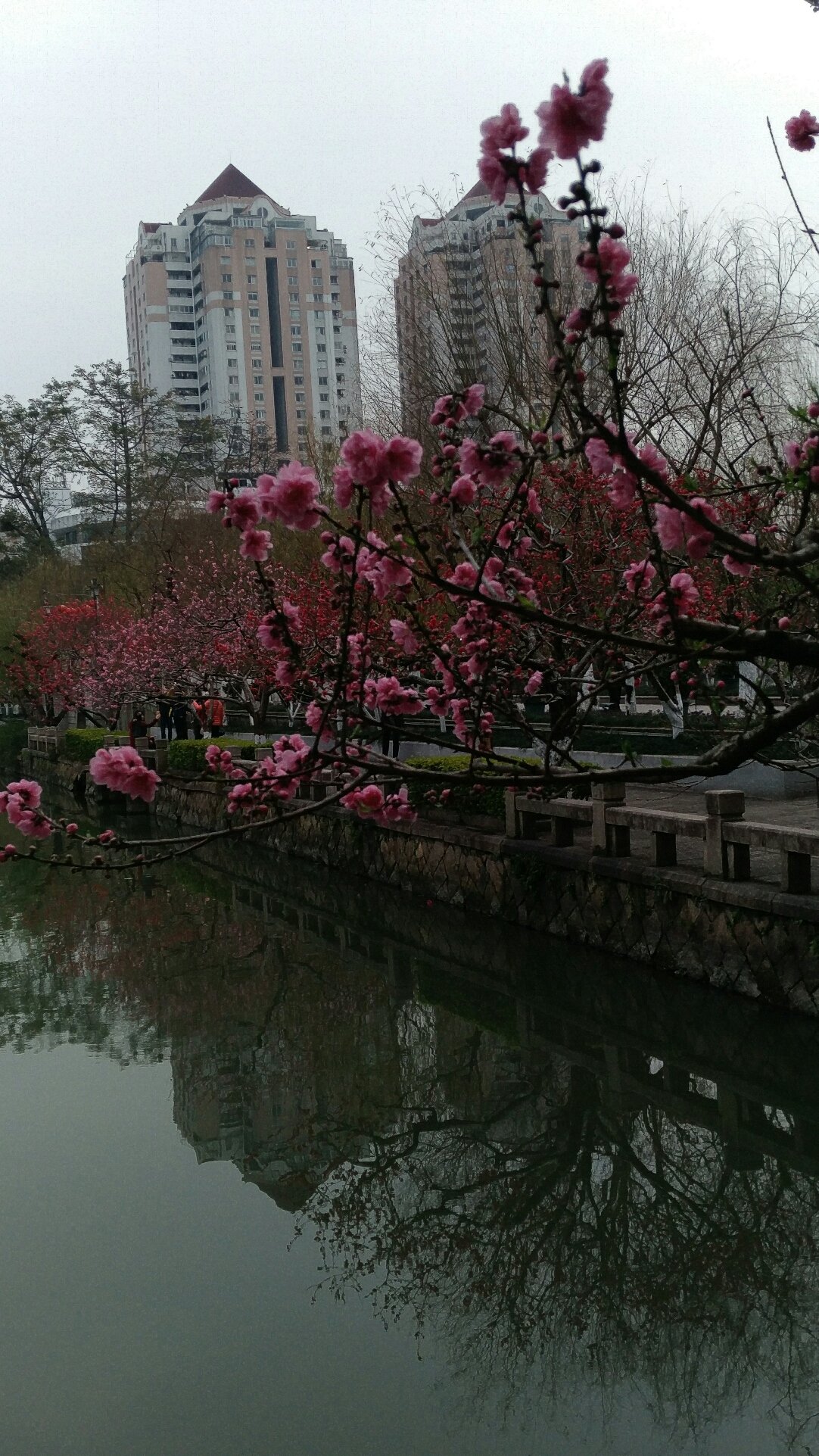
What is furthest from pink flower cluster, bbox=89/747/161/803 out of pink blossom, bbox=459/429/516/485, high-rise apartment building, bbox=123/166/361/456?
high-rise apartment building, bbox=123/166/361/456

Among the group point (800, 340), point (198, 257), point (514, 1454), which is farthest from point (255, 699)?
point (198, 257)

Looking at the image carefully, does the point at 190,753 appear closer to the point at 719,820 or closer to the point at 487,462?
the point at 719,820

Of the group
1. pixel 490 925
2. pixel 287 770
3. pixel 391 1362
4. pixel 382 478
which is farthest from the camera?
pixel 490 925

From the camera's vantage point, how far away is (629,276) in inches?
118

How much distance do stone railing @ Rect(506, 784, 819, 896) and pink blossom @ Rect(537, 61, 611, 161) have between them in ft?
19.7

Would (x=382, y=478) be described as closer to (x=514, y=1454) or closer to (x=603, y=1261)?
(x=514, y=1454)

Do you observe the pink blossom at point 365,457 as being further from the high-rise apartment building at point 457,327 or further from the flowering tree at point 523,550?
the high-rise apartment building at point 457,327

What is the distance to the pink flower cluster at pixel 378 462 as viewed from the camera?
11.3 feet

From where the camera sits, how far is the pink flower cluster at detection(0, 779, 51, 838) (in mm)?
4441

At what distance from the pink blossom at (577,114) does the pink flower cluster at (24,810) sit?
2.74 metres

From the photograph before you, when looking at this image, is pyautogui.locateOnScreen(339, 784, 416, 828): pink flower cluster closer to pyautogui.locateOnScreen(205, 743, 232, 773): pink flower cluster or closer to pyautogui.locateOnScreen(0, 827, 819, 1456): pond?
pyautogui.locateOnScreen(205, 743, 232, 773): pink flower cluster

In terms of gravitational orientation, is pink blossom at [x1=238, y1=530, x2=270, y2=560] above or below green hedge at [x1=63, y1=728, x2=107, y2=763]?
above

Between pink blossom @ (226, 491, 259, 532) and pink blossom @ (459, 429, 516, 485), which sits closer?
pink blossom @ (459, 429, 516, 485)

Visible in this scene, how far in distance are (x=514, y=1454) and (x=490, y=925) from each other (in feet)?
26.2
